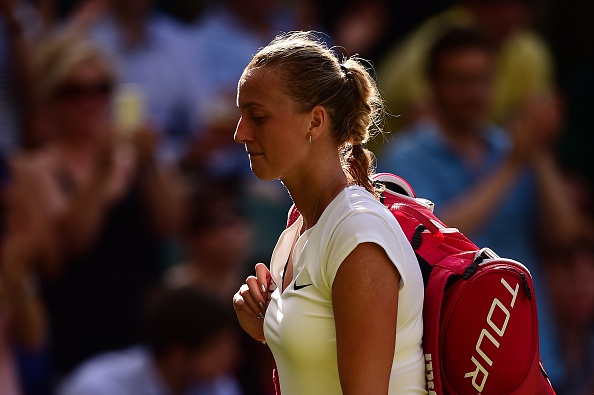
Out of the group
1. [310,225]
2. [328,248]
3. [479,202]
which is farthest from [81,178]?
[328,248]

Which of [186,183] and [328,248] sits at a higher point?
[328,248]

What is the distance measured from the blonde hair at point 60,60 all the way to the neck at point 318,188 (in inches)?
125

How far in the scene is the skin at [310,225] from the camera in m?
2.42

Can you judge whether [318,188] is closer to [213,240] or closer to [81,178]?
[81,178]

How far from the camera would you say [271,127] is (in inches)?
104

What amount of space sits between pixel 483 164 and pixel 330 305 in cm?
352

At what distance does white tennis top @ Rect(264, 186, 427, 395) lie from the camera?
2.49 meters

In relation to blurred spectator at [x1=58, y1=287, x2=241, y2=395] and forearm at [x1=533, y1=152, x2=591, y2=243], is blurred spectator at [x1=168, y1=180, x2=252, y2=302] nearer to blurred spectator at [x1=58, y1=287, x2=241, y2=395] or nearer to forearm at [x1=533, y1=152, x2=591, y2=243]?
blurred spectator at [x1=58, y1=287, x2=241, y2=395]

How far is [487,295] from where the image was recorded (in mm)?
2531

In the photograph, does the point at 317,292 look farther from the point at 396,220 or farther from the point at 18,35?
the point at 18,35

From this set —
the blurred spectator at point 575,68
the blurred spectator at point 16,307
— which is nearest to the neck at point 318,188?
the blurred spectator at point 16,307

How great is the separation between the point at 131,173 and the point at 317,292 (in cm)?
334

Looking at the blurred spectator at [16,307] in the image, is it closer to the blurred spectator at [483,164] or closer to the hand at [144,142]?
the hand at [144,142]

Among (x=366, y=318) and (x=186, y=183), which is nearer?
(x=366, y=318)
